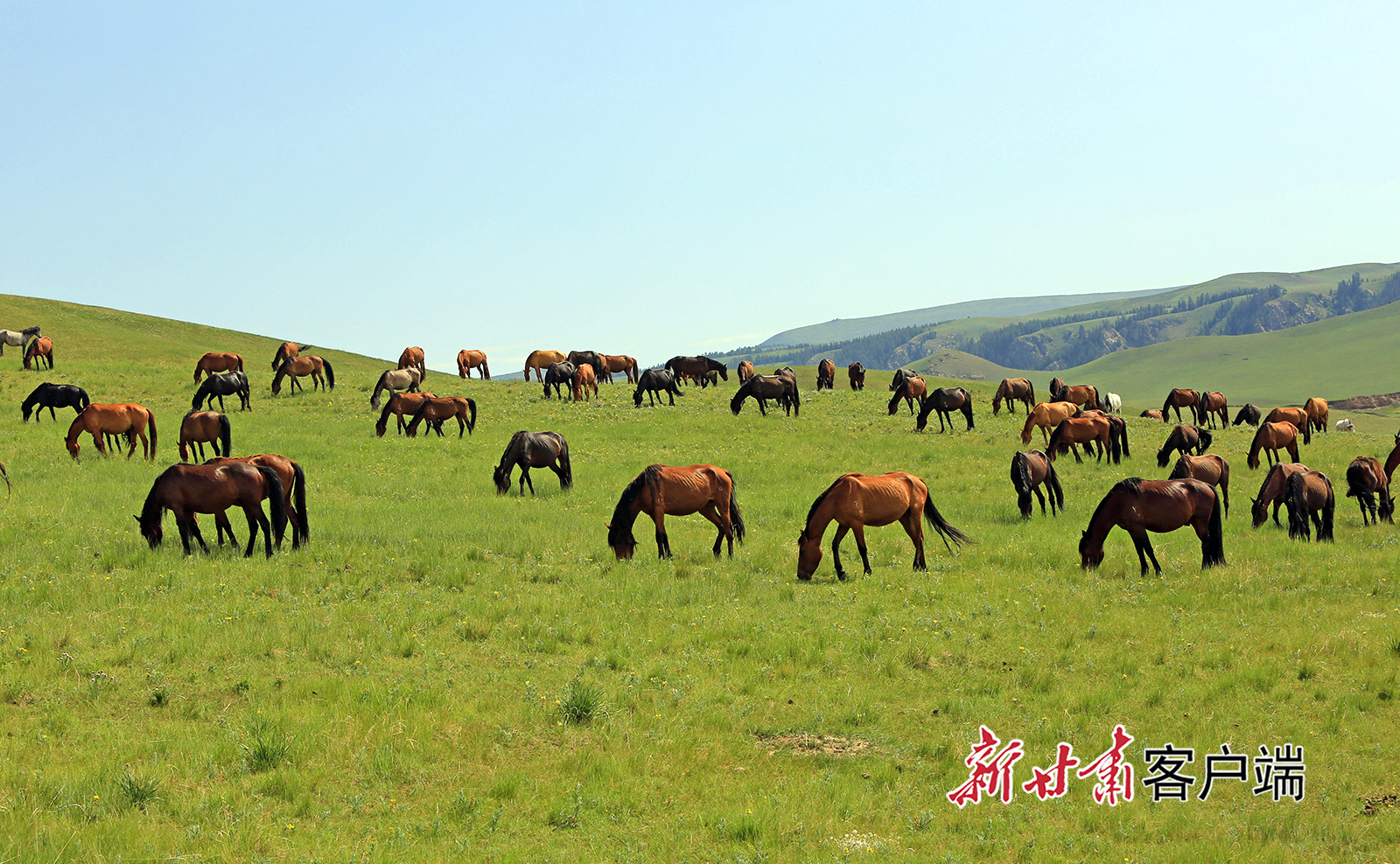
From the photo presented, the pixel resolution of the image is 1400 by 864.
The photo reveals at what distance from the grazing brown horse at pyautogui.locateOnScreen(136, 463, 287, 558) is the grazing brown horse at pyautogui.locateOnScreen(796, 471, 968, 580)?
32.4 ft

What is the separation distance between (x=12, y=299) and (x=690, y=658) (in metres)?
89.5

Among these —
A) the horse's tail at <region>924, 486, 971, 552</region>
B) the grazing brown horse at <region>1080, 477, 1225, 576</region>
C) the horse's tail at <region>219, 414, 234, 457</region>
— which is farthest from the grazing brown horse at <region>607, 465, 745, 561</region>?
the horse's tail at <region>219, 414, 234, 457</region>

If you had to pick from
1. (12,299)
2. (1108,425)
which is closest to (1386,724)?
(1108,425)

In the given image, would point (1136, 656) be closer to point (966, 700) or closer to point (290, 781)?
point (966, 700)

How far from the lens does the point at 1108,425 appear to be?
A: 109 ft

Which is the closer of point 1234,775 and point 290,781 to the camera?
point 290,781

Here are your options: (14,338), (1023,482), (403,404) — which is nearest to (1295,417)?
(1023,482)

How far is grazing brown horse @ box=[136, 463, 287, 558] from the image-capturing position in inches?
622

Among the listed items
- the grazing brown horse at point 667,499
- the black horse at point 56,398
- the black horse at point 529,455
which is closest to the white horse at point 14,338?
the black horse at point 56,398

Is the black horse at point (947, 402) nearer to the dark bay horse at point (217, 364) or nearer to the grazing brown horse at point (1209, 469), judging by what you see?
the grazing brown horse at point (1209, 469)

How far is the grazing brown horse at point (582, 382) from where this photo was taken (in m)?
46.1

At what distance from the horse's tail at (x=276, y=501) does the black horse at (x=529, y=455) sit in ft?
26.2

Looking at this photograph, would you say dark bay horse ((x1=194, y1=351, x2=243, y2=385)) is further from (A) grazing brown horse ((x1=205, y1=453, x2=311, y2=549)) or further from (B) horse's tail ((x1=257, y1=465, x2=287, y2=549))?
(B) horse's tail ((x1=257, y1=465, x2=287, y2=549))

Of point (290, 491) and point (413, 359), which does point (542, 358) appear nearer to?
point (413, 359)
